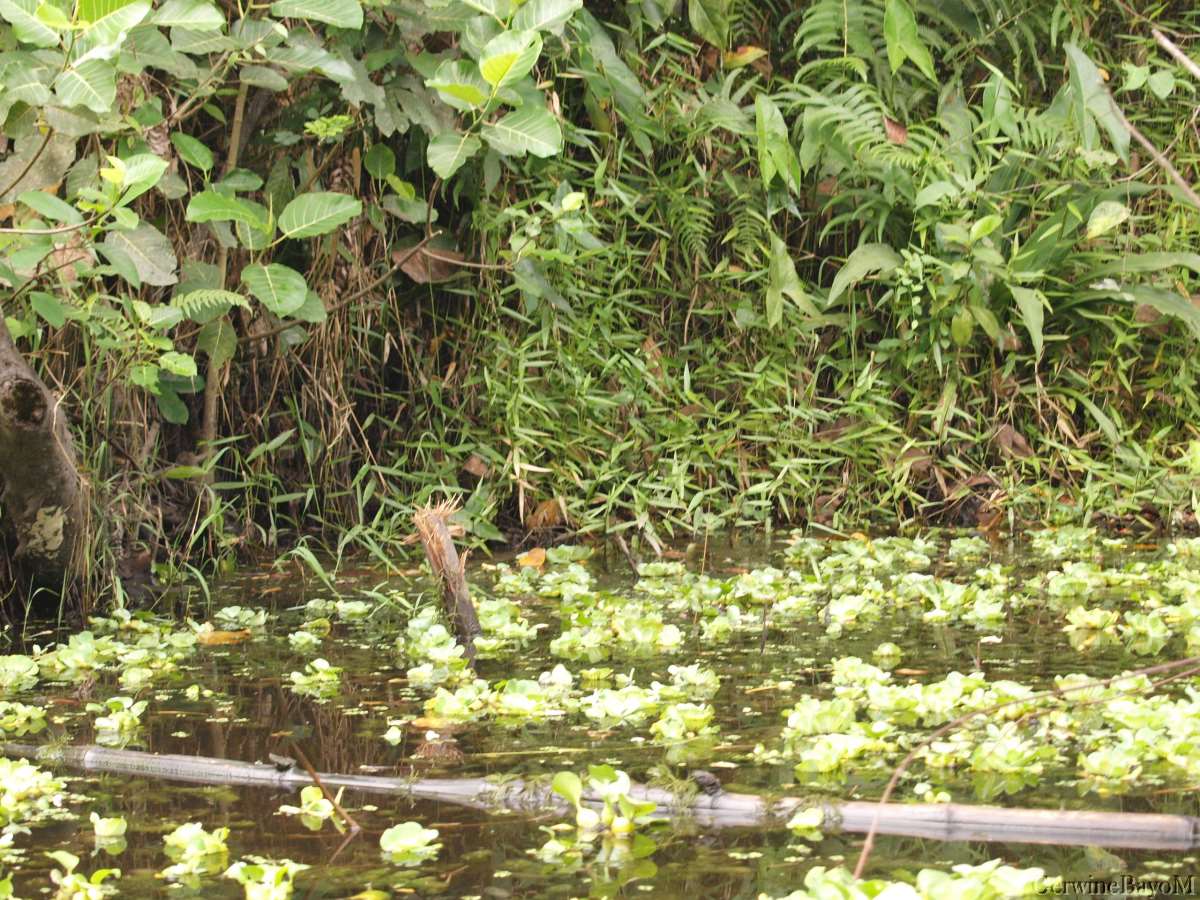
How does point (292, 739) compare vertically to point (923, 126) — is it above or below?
below

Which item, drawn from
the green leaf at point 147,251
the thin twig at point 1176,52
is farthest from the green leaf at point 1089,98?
the thin twig at point 1176,52

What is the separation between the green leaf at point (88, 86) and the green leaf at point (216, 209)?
647 mm

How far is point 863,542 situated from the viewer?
4.75 meters

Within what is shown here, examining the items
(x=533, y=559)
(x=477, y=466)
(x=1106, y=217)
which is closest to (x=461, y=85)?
(x=533, y=559)

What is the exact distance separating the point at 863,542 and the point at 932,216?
137 centimetres

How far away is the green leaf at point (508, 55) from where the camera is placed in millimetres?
3607

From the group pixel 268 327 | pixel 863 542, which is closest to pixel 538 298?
pixel 268 327

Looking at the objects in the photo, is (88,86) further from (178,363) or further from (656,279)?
(656,279)

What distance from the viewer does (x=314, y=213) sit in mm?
4012

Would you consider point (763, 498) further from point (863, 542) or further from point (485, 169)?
point (485, 169)

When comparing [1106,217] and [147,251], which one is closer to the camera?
[147,251]

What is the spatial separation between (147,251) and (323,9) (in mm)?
754

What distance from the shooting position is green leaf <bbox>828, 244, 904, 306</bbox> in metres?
5.37

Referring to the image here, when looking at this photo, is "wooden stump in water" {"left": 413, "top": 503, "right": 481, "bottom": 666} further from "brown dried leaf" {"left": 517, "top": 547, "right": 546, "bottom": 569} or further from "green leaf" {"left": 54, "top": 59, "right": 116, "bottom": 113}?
"green leaf" {"left": 54, "top": 59, "right": 116, "bottom": 113}
